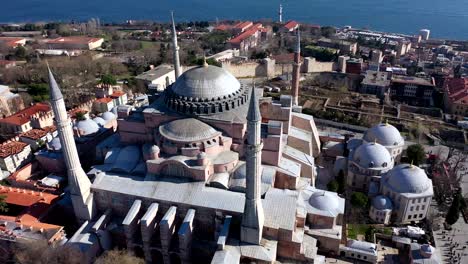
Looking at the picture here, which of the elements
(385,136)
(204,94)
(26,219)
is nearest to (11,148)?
(26,219)

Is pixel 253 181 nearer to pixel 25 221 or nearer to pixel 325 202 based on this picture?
pixel 325 202

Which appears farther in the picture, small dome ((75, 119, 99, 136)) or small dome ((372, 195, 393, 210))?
small dome ((75, 119, 99, 136))

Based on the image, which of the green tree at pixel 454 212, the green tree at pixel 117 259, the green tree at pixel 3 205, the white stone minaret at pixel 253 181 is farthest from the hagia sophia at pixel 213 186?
the green tree at pixel 3 205

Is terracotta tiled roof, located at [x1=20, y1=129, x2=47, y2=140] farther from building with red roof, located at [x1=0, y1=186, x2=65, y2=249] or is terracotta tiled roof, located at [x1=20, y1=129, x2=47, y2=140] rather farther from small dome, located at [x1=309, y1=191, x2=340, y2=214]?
small dome, located at [x1=309, y1=191, x2=340, y2=214]

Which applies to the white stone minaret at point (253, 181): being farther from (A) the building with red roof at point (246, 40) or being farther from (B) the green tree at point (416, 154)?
(A) the building with red roof at point (246, 40)

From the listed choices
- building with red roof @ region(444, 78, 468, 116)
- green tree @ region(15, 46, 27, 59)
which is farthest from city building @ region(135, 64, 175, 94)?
building with red roof @ region(444, 78, 468, 116)

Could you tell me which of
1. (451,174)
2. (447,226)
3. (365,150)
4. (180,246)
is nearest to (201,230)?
(180,246)

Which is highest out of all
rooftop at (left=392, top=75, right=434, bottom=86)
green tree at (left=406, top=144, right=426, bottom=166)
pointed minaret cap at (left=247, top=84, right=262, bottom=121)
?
pointed minaret cap at (left=247, top=84, right=262, bottom=121)
